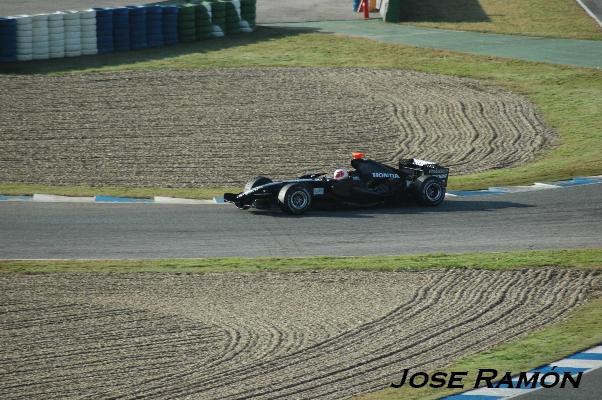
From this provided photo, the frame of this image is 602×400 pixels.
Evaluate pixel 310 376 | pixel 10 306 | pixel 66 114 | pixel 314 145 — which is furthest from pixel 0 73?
pixel 310 376

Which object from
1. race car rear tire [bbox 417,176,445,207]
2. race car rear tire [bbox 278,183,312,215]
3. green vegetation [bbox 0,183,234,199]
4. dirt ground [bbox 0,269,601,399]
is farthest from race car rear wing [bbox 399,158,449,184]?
dirt ground [bbox 0,269,601,399]

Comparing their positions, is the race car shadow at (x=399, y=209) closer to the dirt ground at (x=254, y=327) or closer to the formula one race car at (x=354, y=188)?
the formula one race car at (x=354, y=188)

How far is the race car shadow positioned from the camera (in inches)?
906

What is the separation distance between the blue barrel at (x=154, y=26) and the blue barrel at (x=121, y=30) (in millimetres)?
877

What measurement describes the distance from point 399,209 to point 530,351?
32.1ft

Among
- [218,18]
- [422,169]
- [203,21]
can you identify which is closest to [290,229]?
[422,169]

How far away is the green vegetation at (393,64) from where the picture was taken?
1236 inches

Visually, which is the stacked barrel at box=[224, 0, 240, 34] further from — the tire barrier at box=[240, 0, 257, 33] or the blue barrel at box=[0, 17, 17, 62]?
the blue barrel at box=[0, 17, 17, 62]

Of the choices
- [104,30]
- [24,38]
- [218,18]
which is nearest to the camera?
[24,38]

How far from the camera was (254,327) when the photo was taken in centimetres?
1545

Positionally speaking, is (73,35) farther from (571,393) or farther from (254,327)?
(571,393)

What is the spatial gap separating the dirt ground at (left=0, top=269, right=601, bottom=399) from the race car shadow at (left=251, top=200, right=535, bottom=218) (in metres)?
4.57

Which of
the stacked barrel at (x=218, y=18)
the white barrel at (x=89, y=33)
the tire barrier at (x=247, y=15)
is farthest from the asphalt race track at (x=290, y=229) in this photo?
the tire barrier at (x=247, y=15)

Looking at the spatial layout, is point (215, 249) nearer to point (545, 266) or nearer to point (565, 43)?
point (545, 266)
